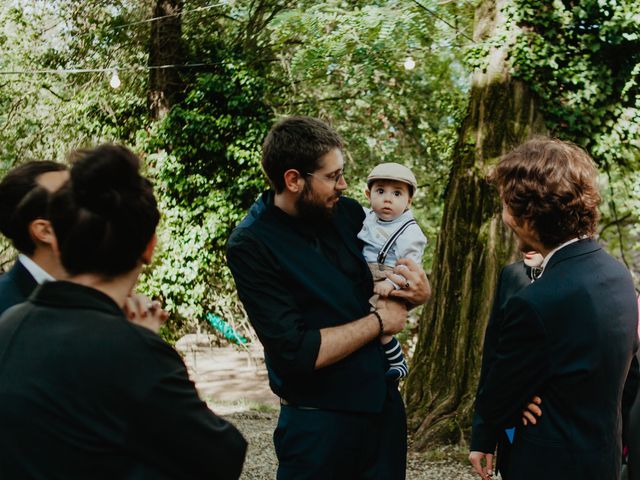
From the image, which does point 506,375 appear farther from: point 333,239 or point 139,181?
point 139,181

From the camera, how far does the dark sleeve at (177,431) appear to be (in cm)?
154

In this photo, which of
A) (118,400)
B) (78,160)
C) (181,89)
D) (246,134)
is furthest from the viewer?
(181,89)

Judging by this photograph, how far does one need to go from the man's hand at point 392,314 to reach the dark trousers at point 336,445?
1.12ft

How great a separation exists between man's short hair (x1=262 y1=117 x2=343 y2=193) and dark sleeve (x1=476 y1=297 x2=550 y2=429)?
1.00 metres

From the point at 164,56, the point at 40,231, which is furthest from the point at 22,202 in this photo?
the point at 164,56

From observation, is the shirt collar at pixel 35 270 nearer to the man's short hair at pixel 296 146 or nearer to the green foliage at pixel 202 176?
the man's short hair at pixel 296 146

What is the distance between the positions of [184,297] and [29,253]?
928 centimetres

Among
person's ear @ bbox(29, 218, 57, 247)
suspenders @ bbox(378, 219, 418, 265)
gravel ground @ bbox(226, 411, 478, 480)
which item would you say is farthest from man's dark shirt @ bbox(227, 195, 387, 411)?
gravel ground @ bbox(226, 411, 478, 480)

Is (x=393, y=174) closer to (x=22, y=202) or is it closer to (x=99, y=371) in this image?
(x=22, y=202)

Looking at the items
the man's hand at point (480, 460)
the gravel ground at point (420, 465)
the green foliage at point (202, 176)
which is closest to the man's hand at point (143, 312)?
the man's hand at point (480, 460)

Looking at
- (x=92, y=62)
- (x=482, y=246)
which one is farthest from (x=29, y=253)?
(x=92, y=62)

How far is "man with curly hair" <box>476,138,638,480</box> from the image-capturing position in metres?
2.28

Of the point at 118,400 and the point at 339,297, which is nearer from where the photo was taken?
the point at 118,400

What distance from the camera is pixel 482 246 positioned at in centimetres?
636
